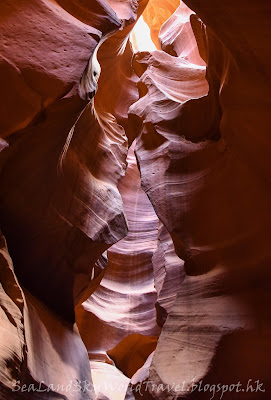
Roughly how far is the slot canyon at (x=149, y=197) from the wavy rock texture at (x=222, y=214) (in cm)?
1

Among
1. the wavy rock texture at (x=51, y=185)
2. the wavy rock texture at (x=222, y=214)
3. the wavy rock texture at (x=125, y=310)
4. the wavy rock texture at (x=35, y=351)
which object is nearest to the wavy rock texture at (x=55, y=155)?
the wavy rock texture at (x=51, y=185)

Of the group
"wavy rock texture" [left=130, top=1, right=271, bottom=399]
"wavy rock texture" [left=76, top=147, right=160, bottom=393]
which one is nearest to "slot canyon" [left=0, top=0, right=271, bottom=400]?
"wavy rock texture" [left=130, top=1, right=271, bottom=399]

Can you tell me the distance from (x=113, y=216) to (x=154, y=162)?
1.09 m

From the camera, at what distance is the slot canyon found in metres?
3.74

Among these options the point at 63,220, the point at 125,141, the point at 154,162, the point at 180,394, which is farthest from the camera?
the point at 125,141

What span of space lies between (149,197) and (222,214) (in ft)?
4.12

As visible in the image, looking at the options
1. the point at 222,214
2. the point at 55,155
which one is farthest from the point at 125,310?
the point at 222,214

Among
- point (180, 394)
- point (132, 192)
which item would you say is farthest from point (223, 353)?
point (132, 192)

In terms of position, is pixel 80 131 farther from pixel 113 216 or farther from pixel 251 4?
pixel 251 4

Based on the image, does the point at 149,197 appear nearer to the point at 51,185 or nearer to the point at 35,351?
the point at 51,185

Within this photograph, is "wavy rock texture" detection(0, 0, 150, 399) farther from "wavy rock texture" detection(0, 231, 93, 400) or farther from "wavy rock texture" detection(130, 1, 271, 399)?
"wavy rock texture" detection(130, 1, 271, 399)

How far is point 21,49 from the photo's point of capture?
3.98 metres

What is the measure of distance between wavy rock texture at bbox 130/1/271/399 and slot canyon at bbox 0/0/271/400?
1 cm

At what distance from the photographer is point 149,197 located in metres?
5.59
